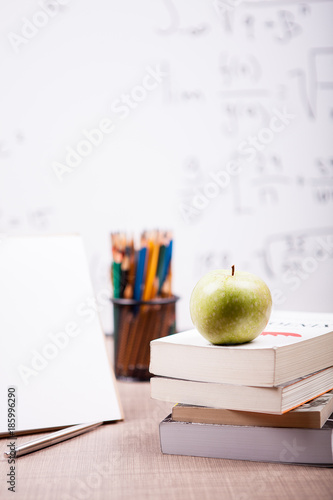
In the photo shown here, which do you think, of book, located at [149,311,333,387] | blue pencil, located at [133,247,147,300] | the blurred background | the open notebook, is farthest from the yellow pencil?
the blurred background

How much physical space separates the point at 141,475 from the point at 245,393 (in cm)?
14

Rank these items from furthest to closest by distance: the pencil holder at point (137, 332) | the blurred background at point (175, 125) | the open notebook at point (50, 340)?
the blurred background at point (175, 125) → the pencil holder at point (137, 332) → the open notebook at point (50, 340)

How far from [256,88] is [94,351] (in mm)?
953

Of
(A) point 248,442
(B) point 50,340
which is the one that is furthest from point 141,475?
(B) point 50,340

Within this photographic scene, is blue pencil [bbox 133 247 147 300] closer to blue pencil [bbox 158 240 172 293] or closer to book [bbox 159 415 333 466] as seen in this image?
blue pencil [bbox 158 240 172 293]

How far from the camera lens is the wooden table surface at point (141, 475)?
540mm

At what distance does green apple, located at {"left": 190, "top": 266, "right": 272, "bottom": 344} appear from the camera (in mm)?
631

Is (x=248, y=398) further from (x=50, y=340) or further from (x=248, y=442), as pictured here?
(x=50, y=340)

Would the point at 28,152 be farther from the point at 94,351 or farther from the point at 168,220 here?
the point at 94,351

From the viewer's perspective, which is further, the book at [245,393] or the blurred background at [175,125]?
the blurred background at [175,125]

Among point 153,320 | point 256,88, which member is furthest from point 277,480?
point 256,88

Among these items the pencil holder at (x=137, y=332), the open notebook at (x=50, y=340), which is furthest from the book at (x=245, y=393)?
the pencil holder at (x=137, y=332)

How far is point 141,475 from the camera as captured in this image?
1.92 ft

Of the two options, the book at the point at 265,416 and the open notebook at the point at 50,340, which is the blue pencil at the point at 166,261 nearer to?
the open notebook at the point at 50,340
